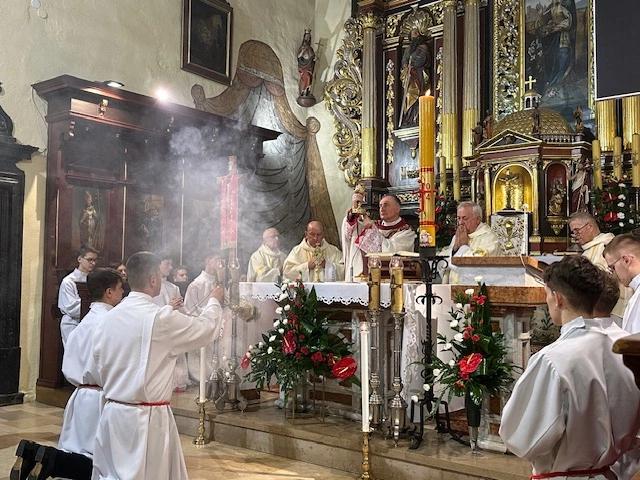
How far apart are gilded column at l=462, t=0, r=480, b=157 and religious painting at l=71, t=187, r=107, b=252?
207 inches

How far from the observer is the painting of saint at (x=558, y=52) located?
9.45m

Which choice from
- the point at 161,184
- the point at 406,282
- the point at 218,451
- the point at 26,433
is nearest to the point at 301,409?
the point at 218,451

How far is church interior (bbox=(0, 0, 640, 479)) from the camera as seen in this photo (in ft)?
17.6

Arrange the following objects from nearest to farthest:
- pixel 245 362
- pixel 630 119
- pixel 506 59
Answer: pixel 245 362 → pixel 630 119 → pixel 506 59

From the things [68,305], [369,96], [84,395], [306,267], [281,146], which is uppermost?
[369,96]

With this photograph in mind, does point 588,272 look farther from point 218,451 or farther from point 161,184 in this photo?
point 161,184

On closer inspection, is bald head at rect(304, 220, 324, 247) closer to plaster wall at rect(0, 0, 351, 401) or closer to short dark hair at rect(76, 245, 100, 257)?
short dark hair at rect(76, 245, 100, 257)

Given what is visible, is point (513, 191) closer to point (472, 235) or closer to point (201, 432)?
point (472, 235)

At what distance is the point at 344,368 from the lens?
16.2 ft

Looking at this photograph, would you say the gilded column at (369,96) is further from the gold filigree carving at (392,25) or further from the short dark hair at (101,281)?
the short dark hair at (101,281)

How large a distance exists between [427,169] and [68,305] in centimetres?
469

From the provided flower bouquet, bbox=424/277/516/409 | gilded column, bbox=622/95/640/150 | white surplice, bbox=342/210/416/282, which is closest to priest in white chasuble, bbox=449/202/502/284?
white surplice, bbox=342/210/416/282

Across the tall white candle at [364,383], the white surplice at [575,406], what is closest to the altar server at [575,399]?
the white surplice at [575,406]

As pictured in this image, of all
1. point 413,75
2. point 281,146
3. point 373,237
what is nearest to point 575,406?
point 373,237
